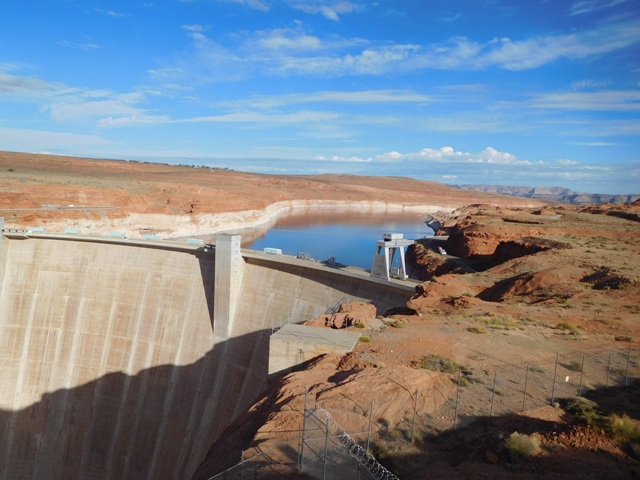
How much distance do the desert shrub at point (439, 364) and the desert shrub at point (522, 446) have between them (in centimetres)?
373

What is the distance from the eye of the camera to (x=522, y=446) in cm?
694

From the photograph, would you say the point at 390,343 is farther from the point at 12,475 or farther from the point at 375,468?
the point at 12,475

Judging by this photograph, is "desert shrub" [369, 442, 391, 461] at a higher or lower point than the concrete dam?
higher

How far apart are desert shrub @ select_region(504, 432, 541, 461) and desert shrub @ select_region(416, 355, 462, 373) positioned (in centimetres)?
373

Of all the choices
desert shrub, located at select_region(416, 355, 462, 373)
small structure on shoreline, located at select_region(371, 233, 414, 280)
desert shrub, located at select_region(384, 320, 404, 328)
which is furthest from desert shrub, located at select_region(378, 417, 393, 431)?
small structure on shoreline, located at select_region(371, 233, 414, 280)

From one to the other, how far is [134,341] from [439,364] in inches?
703

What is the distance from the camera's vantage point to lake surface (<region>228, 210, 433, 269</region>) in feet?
167

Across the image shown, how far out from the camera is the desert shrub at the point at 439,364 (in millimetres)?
10938

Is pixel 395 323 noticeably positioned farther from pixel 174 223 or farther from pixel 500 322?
pixel 174 223

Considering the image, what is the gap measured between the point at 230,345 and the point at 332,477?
16409 millimetres

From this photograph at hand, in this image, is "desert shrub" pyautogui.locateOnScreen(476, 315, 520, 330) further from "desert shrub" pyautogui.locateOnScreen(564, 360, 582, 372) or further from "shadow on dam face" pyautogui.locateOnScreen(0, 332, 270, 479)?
"shadow on dam face" pyautogui.locateOnScreen(0, 332, 270, 479)

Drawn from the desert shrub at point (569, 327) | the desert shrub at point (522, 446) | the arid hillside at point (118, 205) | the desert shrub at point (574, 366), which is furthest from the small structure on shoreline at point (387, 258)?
the arid hillside at point (118, 205)

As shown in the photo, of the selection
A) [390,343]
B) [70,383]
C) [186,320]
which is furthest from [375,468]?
[70,383]

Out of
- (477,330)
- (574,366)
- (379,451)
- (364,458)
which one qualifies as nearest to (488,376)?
(574,366)
